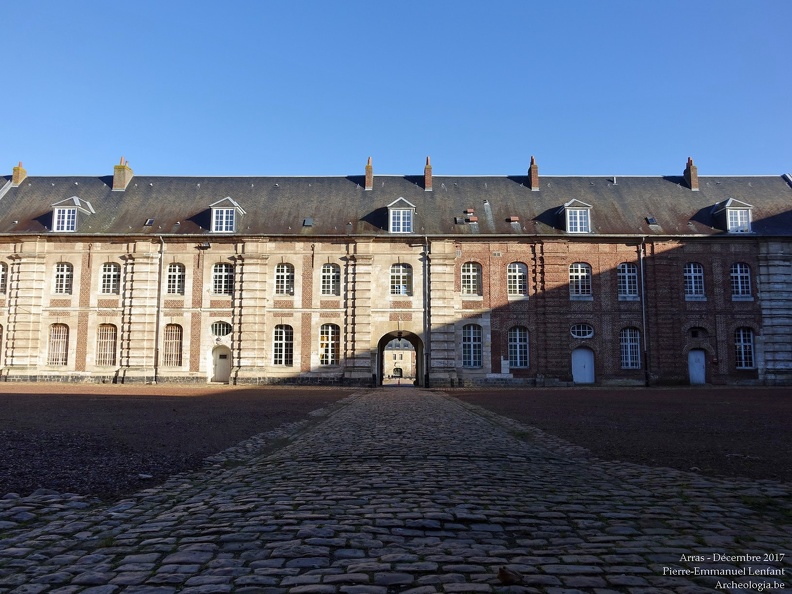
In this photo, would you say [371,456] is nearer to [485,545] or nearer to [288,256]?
[485,545]

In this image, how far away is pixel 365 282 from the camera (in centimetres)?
3106

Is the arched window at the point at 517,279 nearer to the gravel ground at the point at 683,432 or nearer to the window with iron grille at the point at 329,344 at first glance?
the window with iron grille at the point at 329,344

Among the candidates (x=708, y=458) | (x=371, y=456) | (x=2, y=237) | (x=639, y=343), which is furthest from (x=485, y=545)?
(x=2, y=237)

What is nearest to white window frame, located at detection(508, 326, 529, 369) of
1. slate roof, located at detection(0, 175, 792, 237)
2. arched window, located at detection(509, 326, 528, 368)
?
arched window, located at detection(509, 326, 528, 368)

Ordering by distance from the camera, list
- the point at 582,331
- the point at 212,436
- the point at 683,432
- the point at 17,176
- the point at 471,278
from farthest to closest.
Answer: the point at 17,176
the point at 471,278
the point at 582,331
the point at 683,432
the point at 212,436

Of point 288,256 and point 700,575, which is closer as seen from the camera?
point 700,575

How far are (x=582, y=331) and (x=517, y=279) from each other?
4183 millimetres

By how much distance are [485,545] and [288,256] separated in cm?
2843

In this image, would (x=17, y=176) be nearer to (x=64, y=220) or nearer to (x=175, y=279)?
(x=64, y=220)

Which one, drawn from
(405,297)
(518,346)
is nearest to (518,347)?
(518,346)

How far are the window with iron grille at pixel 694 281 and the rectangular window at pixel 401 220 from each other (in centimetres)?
1443

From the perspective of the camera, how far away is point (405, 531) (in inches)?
168

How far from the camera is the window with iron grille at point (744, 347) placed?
30.7 metres

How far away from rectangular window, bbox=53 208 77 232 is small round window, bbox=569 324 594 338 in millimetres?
26407
